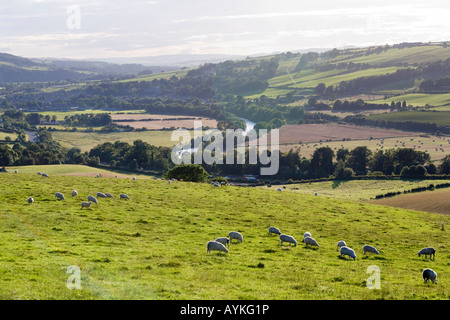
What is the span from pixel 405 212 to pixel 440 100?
168388 mm

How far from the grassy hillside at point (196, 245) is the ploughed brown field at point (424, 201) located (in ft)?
34.2

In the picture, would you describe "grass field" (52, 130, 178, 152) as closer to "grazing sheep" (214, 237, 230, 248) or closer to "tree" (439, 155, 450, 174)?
"tree" (439, 155, 450, 174)

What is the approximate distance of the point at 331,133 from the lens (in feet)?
507

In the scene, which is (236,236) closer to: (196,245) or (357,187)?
(196,245)

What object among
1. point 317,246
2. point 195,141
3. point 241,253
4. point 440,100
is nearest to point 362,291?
point 241,253

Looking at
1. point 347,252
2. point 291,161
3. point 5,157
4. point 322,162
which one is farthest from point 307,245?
point 291,161

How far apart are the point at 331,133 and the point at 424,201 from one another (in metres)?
99.7

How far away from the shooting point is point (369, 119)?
566ft

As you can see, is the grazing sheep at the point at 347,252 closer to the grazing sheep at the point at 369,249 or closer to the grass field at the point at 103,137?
the grazing sheep at the point at 369,249

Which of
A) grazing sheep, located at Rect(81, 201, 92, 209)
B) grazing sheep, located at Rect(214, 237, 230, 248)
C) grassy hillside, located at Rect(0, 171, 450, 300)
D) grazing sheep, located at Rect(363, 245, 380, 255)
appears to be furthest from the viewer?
grazing sheep, located at Rect(81, 201, 92, 209)

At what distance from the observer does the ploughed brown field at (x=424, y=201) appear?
52312 millimetres

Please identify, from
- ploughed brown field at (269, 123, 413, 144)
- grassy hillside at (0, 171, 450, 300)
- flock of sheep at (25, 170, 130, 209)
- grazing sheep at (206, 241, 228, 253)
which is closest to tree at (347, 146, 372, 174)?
ploughed brown field at (269, 123, 413, 144)

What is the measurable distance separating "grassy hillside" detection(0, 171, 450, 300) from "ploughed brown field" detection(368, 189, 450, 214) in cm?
1044

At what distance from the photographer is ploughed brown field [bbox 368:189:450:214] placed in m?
52.3
